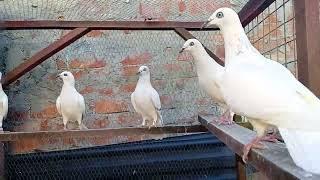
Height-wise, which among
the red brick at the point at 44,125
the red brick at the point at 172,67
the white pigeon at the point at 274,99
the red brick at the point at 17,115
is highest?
the red brick at the point at 172,67

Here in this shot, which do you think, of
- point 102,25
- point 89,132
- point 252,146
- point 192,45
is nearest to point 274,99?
point 252,146

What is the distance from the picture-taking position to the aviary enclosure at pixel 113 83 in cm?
217

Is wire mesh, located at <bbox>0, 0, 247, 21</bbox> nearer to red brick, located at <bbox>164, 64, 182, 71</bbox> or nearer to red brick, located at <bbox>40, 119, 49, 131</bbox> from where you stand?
red brick, located at <bbox>164, 64, 182, 71</bbox>

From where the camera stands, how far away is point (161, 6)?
2.50m

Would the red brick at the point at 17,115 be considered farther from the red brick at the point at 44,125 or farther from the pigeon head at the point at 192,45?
the pigeon head at the point at 192,45

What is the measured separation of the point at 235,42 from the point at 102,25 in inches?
40.6

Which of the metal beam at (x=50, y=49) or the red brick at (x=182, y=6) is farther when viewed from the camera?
the red brick at (x=182, y=6)

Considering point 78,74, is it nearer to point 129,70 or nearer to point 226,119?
point 129,70


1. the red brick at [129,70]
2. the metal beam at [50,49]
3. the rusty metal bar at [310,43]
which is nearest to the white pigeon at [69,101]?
the metal beam at [50,49]

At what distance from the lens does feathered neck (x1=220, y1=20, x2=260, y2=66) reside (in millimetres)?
1104

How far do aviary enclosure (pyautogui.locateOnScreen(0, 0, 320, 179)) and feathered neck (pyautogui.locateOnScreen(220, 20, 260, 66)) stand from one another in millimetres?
944

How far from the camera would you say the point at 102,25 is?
6.76ft

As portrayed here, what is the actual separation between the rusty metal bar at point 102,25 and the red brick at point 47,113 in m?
0.50

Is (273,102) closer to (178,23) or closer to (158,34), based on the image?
(178,23)
